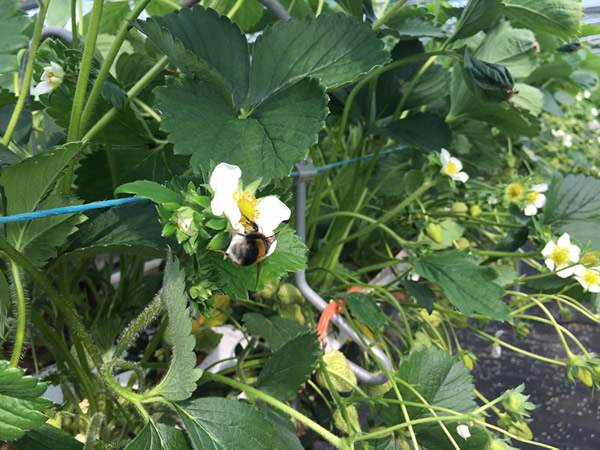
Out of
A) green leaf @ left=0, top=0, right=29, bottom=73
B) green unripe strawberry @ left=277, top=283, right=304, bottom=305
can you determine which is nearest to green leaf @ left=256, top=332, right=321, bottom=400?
green unripe strawberry @ left=277, top=283, right=304, bottom=305

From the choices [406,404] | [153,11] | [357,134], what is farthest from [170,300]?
[357,134]

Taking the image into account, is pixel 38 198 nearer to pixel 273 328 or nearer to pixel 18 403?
pixel 18 403

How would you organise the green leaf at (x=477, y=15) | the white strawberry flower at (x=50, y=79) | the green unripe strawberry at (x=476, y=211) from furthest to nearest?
1. the green unripe strawberry at (x=476, y=211)
2. the green leaf at (x=477, y=15)
3. the white strawberry flower at (x=50, y=79)

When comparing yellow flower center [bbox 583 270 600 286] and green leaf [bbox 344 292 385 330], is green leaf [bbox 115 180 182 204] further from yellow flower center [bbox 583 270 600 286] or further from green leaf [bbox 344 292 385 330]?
yellow flower center [bbox 583 270 600 286]

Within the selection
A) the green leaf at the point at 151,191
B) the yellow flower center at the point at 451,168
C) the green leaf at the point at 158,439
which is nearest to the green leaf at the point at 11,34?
the green leaf at the point at 151,191

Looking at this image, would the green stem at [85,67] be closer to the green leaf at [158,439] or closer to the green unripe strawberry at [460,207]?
the green leaf at [158,439]

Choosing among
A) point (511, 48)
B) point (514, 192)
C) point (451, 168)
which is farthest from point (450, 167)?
point (511, 48)
